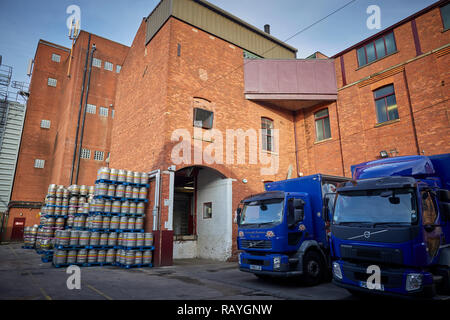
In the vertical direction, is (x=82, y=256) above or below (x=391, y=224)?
below

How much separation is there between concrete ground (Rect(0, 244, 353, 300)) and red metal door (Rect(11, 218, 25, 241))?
73.9 feet

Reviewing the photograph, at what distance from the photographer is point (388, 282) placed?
5148mm

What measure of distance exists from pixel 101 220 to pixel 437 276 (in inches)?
416

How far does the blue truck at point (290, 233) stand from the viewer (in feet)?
24.5

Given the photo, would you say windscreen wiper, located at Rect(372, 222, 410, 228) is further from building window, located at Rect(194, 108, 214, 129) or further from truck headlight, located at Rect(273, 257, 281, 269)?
building window, located at Rect(194, 108, 214, 129)

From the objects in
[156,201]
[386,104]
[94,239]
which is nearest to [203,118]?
[156,201]

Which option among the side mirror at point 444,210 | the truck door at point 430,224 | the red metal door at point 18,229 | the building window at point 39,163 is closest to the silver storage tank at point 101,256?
the truck door at point 430,224

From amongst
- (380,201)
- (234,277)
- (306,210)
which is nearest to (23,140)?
(234,277)

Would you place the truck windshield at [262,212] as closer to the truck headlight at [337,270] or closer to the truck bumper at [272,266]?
the truck bumper at [272,266]

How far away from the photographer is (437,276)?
512cm

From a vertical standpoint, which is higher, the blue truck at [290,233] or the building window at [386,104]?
the building window at [386,104]

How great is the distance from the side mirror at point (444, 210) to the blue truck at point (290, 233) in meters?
2.23

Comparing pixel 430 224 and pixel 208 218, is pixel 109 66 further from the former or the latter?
pixel 430 224

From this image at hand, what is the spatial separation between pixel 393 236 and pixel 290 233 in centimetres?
279
